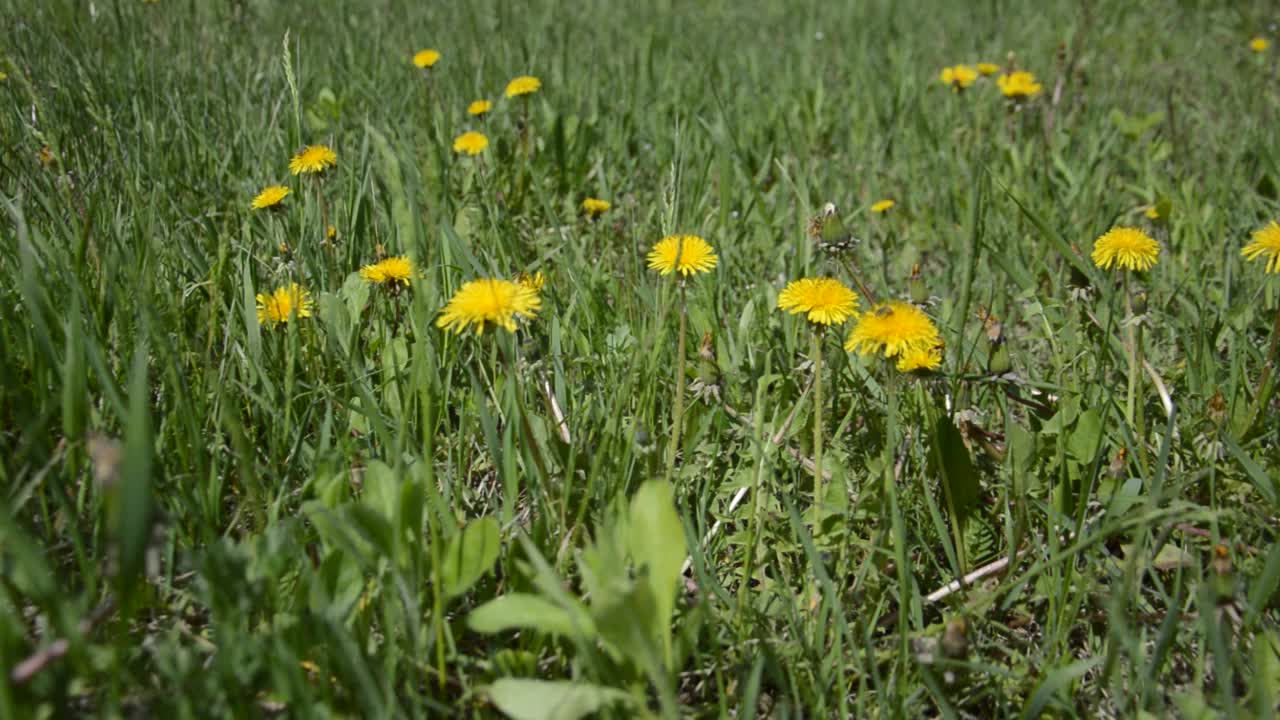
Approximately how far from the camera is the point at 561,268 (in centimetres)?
221

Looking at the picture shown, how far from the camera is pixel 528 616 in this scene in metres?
1.04

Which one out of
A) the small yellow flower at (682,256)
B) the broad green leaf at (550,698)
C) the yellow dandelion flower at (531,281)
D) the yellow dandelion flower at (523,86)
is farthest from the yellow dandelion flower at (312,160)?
the broad green leaf at (550,698)

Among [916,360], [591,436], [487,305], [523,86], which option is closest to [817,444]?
[916,360]

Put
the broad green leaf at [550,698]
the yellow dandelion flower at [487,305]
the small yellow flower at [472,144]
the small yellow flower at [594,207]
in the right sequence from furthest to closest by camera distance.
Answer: the small yellow flower at [472,144], the small yellow flower at [594,207], the yellow dandelion flower at [487,305], the broad green leaf at [550,698]

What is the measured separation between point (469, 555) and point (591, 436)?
16.7 inches

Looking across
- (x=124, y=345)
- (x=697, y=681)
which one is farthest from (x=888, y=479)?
(x=124, y=345)

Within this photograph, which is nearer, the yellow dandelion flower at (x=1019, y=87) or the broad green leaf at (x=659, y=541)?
the broad green leaf at (x=659, y=541)

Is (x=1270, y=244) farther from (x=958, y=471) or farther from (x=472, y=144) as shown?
(x=472, y=144)

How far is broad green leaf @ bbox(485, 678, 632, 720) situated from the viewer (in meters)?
0.98

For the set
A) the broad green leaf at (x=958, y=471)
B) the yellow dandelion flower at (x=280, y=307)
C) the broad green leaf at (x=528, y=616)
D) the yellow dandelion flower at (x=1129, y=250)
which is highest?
the yellow dandelion flower at (x=280, y=307)

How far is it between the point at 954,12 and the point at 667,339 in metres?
4.46

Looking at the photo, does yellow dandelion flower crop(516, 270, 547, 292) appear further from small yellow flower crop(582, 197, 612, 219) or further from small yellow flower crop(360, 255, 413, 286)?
small yellow flower crop(582, 197, 612, 219)

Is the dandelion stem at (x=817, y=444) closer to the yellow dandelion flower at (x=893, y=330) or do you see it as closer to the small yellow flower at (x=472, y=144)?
the yellow dandelion flower at (x=893, y=330)

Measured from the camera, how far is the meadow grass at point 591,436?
103 centimetres
